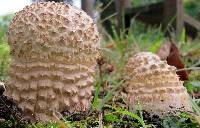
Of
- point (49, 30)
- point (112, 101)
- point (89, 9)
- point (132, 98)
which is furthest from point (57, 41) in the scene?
point (89, 9)

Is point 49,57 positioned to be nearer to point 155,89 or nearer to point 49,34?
point 49,34

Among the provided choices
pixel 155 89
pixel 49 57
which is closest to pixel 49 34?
pixel 49 57

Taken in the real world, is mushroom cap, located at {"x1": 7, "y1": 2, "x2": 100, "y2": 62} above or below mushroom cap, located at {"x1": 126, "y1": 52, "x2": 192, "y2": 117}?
above

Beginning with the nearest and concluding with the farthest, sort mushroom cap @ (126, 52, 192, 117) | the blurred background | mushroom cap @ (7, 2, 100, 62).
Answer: mushroom cap @ (7, 2, 100, 62) < mushroom cap @ (126, 52, 192, 117) < the blurred background

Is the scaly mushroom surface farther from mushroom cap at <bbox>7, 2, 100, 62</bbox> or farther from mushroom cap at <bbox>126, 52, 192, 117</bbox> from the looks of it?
mushroom cap at <bbox>126, 52, 192, 117</bbox>

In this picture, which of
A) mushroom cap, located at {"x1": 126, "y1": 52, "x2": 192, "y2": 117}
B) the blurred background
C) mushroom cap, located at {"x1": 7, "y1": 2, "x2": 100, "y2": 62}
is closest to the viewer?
mushroom cap, located at {"x1": 7, "y1": 2, "x2": 100, "y2": 62}

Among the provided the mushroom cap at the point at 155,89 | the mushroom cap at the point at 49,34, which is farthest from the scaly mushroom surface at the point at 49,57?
the mushroom cap at the point at 155,89

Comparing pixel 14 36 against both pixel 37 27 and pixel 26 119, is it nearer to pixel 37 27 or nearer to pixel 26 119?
pixel 37 27

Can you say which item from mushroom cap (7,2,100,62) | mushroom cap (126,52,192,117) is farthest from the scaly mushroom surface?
mushroom cap (126,52,192,117)
